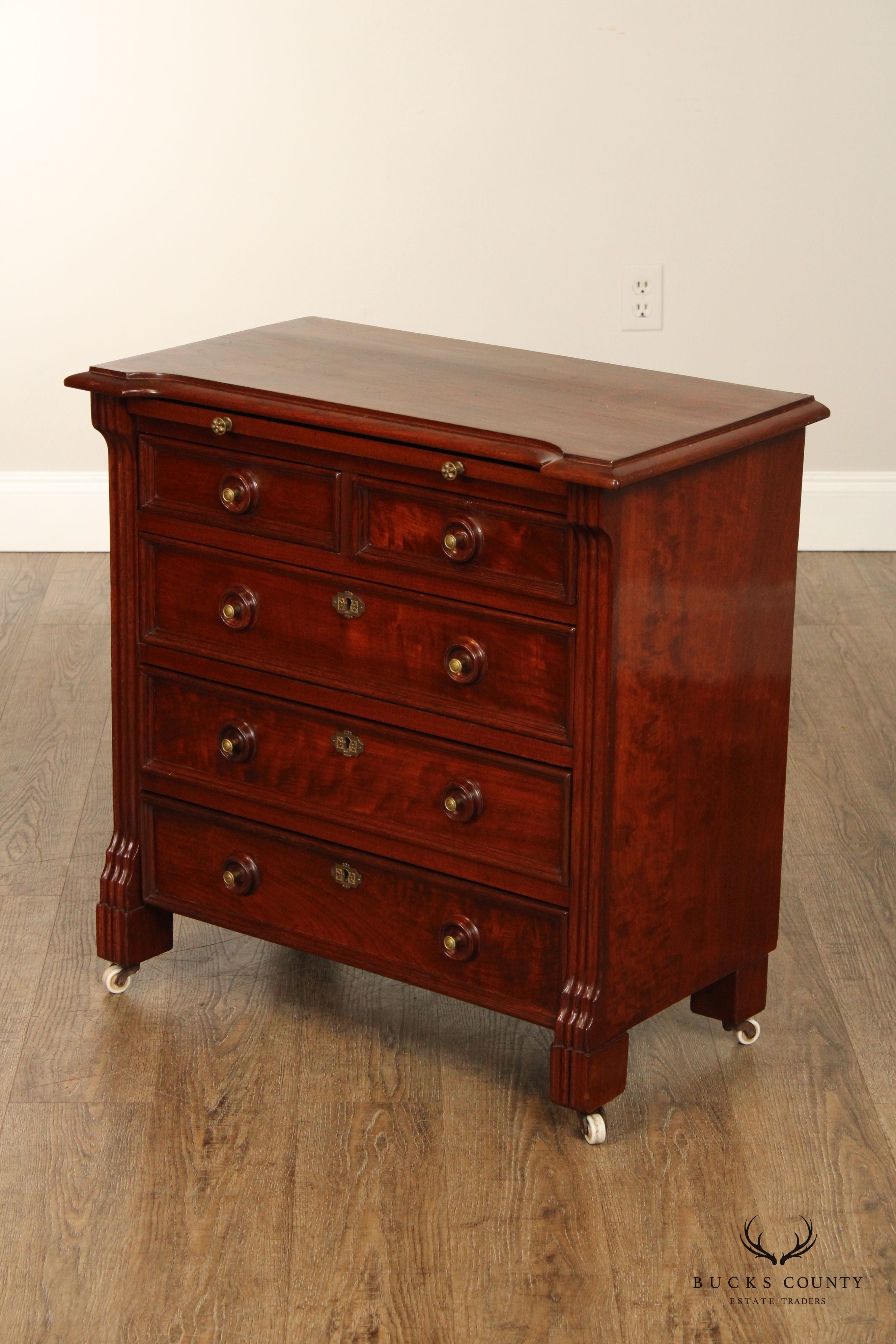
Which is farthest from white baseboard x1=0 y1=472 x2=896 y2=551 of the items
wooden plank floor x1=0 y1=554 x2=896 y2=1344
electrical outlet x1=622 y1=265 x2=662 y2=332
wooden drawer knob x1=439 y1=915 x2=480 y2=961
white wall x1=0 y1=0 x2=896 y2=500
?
wooden drawer knob x1=439 y1=915 x2=480 y2=961

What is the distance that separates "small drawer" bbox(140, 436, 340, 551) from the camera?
212cm

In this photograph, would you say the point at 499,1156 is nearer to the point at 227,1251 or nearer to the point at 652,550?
the point at 227,1251

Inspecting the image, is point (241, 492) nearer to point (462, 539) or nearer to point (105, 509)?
point (462, 539)

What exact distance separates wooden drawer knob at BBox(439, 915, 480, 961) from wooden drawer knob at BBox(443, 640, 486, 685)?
0.29 m

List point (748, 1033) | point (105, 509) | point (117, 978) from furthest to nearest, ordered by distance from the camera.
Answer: point (105, 509)
point (117, 978)
point (748, 1033)

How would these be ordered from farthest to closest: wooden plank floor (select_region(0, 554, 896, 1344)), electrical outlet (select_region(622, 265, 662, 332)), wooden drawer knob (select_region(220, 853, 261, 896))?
electrical outlet (select_region(622, 265, 662, 332)) → wooden drawer knob (select_region(220, 853, 261, 896)) → wooden plank floor (select_region(0, 554, 896, 1344))

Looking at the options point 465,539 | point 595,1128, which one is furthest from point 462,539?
point 595,1128

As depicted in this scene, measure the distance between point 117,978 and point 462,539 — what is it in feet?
2.83

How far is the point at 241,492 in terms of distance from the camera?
2.17 m

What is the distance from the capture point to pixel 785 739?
224cm

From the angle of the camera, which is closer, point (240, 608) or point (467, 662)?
point (467, 662)

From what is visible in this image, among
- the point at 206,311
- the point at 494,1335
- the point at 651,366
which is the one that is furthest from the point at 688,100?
the point at 494,1335

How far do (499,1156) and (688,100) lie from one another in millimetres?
2698

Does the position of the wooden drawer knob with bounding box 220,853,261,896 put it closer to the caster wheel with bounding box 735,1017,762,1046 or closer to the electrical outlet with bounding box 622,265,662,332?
the caster wheel with bounding box 735,1017,762,1046
